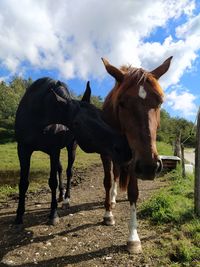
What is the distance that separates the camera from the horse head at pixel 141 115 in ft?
12.5

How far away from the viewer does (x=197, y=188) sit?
247 inches

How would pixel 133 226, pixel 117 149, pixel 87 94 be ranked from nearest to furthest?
pixel 117 149, pixel 133 226, pixel 87 94

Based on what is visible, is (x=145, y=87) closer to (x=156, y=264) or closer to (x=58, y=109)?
(x=58, y=109)

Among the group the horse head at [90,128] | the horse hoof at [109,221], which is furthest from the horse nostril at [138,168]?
the horse hoof at [109,221]

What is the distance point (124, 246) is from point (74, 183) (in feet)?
19.4

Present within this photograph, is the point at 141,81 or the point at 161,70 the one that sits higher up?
the point at 161,70

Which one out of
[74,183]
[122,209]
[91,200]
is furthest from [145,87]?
[74,183]

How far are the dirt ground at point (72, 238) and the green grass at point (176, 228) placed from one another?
18 cm

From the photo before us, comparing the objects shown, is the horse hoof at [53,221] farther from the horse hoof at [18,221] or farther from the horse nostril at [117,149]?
the horse nostril at [117,149]

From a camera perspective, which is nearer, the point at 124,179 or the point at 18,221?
the point at 124,179

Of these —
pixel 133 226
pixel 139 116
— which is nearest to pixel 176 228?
pixel 133 226

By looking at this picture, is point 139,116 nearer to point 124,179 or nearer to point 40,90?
point 124,179

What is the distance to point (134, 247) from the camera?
187 inches

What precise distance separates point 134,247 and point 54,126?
2494 mm
